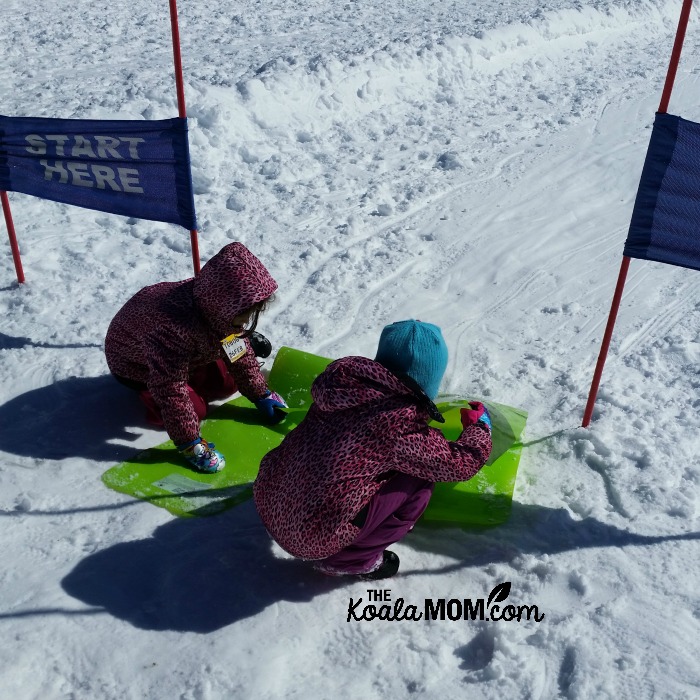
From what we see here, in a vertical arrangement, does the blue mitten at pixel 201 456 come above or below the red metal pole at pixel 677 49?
below

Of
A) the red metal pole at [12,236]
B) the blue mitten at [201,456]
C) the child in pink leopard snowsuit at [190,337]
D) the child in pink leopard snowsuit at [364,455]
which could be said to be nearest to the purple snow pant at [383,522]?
the child in pink leopard snowsuit at [364,455]

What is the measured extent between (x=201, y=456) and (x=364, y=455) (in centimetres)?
114

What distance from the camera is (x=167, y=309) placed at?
3684 mm

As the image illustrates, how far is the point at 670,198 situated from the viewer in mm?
3406

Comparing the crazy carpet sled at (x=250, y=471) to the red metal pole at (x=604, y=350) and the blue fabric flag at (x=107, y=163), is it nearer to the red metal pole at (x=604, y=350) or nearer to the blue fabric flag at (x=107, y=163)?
the red metal pole at (x=604, y=350)

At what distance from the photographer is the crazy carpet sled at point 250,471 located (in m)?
3.50

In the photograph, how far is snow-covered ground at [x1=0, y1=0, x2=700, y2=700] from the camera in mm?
2883

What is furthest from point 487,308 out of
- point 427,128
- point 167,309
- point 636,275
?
point 427,128

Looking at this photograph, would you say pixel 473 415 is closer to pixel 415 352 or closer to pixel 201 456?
Answer: pixel 415 352

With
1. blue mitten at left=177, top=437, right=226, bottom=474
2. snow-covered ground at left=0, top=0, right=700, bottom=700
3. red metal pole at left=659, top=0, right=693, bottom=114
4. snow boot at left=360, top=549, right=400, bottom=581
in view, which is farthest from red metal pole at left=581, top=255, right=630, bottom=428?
blue mitten at left=177, top=437, right=226, bottom=474

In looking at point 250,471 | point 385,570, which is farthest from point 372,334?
point 385,570

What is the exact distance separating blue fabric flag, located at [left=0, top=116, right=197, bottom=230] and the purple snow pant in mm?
1970

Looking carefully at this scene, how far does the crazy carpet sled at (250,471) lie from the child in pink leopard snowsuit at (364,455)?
19.6 inches

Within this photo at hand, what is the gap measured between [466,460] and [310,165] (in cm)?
430
